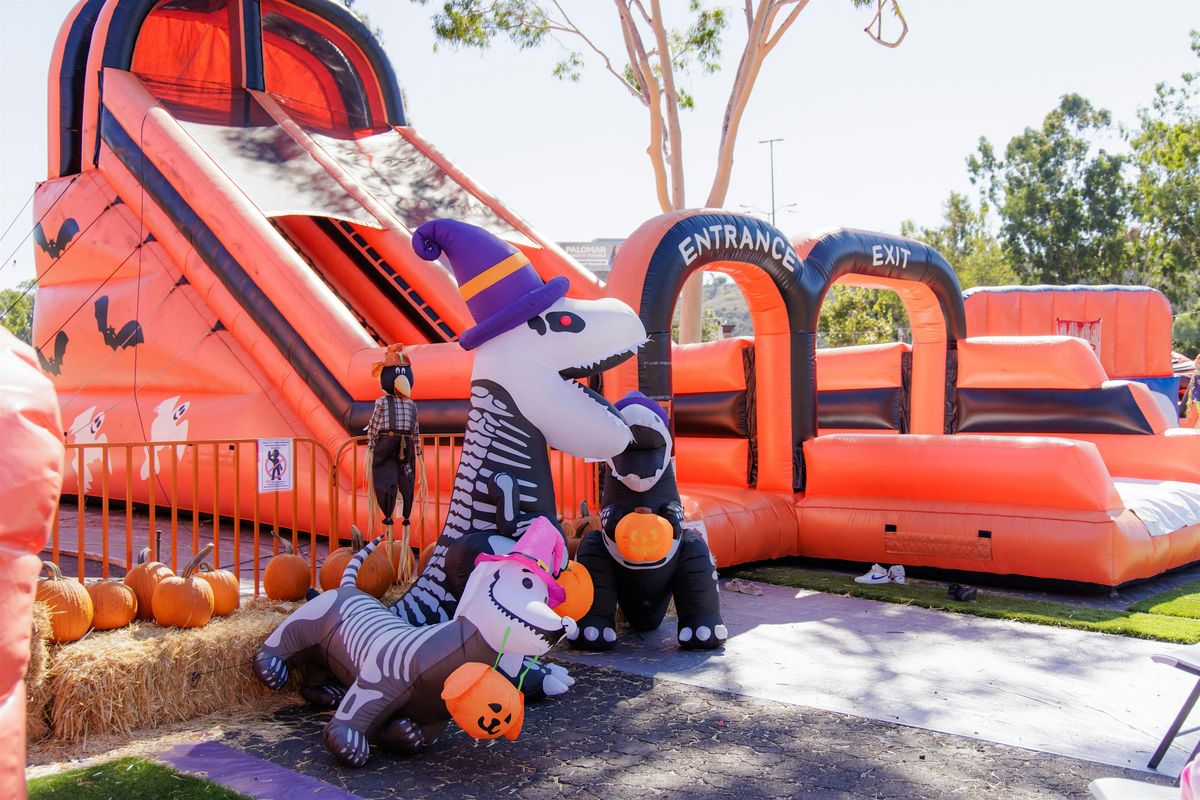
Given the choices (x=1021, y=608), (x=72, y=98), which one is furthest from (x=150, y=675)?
(x=72, y=98)

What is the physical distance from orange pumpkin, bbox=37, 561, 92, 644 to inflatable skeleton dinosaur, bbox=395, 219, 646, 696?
116 cm

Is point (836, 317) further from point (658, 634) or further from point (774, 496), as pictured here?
point (658, 634)

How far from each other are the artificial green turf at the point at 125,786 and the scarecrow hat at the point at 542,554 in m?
1.10

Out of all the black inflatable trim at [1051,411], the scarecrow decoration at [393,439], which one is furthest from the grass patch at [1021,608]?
the scarecrow decoration at [393,439]

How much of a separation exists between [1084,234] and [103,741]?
31.0 metres

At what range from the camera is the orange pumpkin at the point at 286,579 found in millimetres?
4527

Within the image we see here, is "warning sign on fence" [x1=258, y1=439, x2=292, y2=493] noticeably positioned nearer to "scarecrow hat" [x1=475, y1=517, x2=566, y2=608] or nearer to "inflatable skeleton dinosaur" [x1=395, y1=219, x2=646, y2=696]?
"inflatable skeleton dinosaur" [x1=395, y1=219, x2=646, y2=696]

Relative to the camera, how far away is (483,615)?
324 cm

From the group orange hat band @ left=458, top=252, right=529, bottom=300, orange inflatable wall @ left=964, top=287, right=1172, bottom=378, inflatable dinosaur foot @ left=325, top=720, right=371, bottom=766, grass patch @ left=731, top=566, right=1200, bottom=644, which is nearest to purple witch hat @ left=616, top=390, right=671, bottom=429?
orange hat band @ left=458, top=252, right=529, bottom=300

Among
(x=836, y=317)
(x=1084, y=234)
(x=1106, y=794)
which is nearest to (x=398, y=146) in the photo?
(x=1106, y=794)

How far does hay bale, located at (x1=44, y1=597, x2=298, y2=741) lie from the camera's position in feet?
11.5

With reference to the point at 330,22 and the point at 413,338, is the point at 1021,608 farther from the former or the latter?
the point at 330,22

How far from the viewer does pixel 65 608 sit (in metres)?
3.65

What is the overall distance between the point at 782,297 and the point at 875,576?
2056 millimetres
